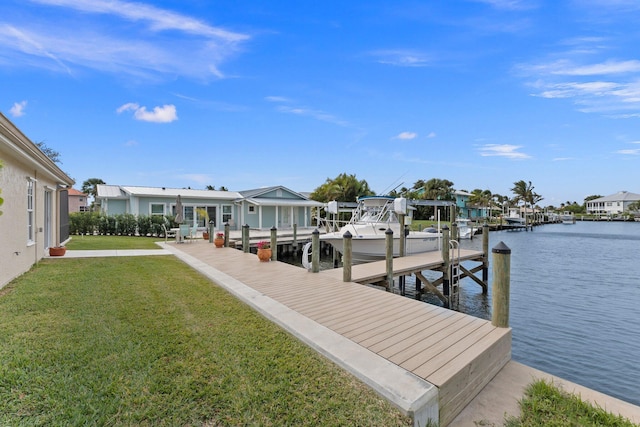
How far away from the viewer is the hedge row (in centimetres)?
1945

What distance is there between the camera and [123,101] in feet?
61.8

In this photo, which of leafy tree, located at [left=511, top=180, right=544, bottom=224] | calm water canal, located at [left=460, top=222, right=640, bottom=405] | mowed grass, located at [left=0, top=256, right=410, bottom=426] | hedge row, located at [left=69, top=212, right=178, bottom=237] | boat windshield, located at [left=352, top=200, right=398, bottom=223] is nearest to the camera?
mowed grass, located at [left=0, top=256, right=410, bottom=426]

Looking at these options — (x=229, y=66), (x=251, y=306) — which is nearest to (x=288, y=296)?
(x=251, y=306)

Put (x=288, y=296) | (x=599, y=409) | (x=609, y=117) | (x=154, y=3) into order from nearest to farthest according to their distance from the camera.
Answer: (x=599, y=409) → (x=288, y=296) → (x=154, y=3) → (x=609, y=117)

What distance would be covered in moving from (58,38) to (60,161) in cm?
3562

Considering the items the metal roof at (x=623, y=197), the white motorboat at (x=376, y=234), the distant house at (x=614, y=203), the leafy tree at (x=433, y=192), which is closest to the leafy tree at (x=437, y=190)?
the leafy tree at (x=433, y=192)

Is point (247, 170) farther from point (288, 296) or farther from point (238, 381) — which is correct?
point (238, 381)

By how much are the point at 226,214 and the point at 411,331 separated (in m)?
22.7

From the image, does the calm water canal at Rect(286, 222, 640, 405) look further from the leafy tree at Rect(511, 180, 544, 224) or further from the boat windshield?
the leafy tree at Rect(511, 180, 544, 224)

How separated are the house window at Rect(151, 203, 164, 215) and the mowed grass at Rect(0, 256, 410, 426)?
17.8 m

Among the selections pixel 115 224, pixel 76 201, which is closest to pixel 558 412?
pixel 115 224

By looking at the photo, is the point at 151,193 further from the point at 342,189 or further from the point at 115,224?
the point at 342,189

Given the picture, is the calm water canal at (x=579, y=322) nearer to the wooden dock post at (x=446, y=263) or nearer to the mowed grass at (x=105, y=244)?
the wooden dock post at (x=446, y=263)

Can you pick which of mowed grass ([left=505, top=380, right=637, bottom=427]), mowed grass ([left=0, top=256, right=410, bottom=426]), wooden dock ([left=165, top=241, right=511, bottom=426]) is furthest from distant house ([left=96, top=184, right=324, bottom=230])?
mowed grass ([left=505, top=380, right=637, bottom=427])
